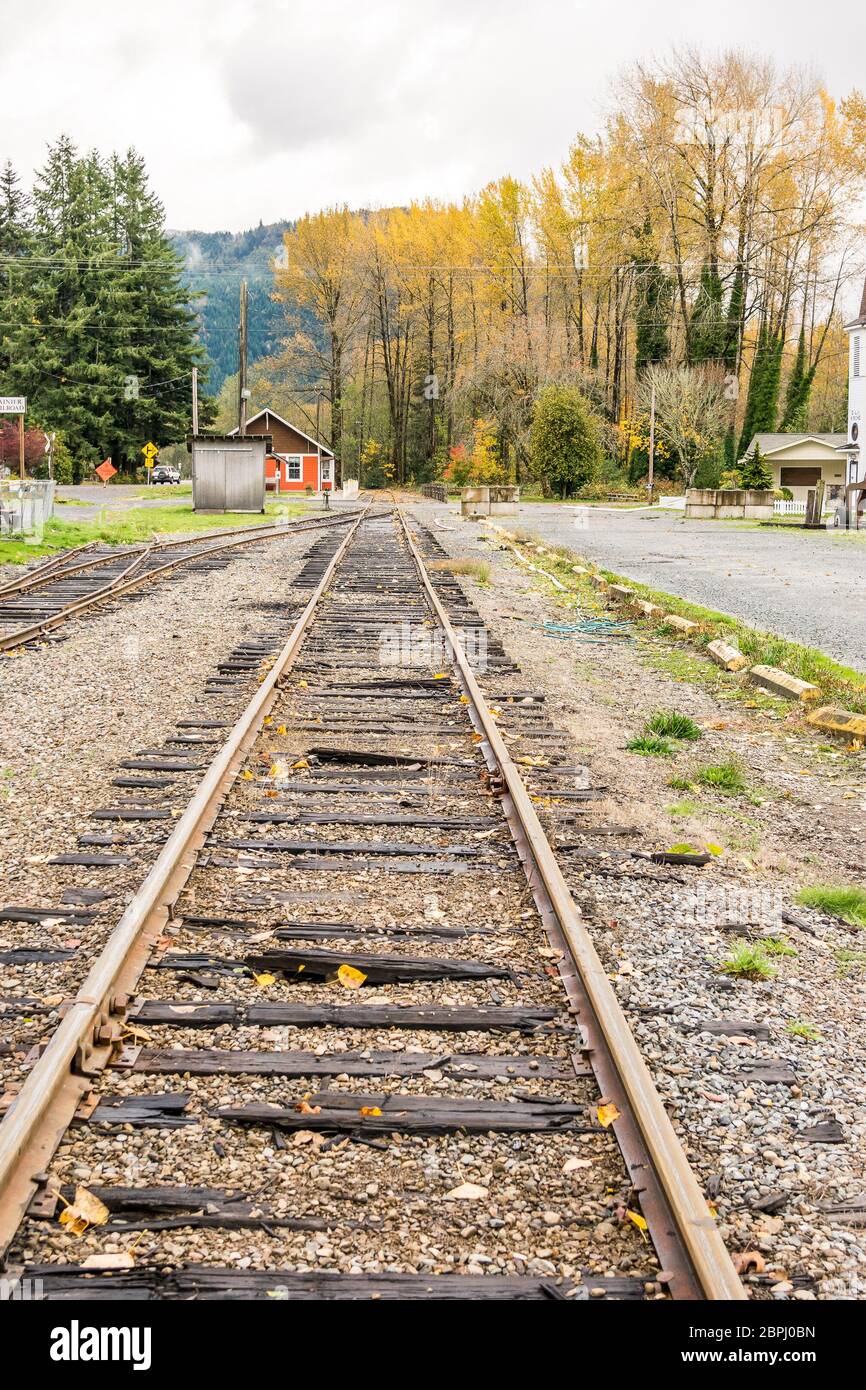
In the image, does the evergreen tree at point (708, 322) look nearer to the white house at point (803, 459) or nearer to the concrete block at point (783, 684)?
the white house at point (803, 459)

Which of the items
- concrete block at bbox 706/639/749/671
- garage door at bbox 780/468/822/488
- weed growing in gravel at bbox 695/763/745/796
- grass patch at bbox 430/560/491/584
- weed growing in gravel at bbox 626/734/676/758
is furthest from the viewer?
garage door at bbox 780/468/822/488

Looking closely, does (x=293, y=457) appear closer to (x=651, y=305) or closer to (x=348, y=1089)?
(x=651, y=305)

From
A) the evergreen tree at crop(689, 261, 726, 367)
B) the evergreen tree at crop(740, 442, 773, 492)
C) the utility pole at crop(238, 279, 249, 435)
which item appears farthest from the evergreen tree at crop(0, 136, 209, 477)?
the evergreen tree at crop(740, 442, 773, 492)

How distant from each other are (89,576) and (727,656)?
10515 millimetres

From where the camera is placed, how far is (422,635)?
1245cm

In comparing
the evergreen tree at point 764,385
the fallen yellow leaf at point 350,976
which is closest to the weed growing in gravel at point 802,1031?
the fallen yellow leaf at point 350,976

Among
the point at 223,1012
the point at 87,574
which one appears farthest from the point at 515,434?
the point at 223,1012

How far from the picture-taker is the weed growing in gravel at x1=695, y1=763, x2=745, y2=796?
23.9 feet

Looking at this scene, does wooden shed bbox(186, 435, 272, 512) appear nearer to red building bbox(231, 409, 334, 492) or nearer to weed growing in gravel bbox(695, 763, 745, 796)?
weed growing in gravel bbox(695, 763, 745, 796)

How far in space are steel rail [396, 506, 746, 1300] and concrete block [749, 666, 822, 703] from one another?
4758 mm

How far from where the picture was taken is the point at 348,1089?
137 inches

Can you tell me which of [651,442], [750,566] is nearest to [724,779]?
[750,566]
